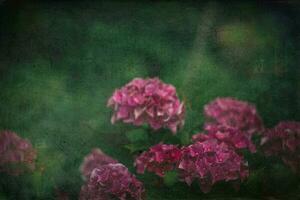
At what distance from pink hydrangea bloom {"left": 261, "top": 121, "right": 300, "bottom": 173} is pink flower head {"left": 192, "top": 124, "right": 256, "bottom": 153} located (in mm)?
91

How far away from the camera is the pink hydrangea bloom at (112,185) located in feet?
8.71

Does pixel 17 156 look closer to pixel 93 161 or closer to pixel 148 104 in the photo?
pixel 93 161

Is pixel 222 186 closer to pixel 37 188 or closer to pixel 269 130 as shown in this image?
pixel 269 130

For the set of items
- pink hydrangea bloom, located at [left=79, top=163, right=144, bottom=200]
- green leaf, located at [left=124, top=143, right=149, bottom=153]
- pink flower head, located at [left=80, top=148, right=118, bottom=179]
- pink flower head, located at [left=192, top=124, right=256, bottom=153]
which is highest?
pink flower head, located at [left=192, top=124, right=256, bottom=153]

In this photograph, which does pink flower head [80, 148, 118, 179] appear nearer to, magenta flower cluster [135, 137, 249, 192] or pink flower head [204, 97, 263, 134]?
magenta flower cluster [135, 137, 249, 192]

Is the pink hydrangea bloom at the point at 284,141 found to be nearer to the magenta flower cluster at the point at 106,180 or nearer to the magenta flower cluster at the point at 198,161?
the magenta flower cluster at the point at 198,161

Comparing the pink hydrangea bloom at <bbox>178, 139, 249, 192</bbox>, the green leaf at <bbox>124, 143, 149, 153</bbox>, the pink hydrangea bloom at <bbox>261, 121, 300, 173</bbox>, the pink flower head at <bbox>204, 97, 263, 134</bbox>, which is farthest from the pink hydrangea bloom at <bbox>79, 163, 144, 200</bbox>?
the pink hydrangea bloom at <bbox>261, 121, 300, 173</bbox>

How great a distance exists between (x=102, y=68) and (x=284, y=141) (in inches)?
42.8

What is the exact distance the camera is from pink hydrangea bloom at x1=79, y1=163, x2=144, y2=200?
265 cm

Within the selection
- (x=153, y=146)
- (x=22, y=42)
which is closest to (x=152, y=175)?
(x=153, y=146)

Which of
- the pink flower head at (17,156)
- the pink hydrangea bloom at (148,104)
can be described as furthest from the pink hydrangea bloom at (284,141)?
the pink flower head at (17,156)

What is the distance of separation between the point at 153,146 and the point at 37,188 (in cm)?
67

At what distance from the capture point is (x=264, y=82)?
8.83 feet

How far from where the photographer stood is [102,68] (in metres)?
2.67
